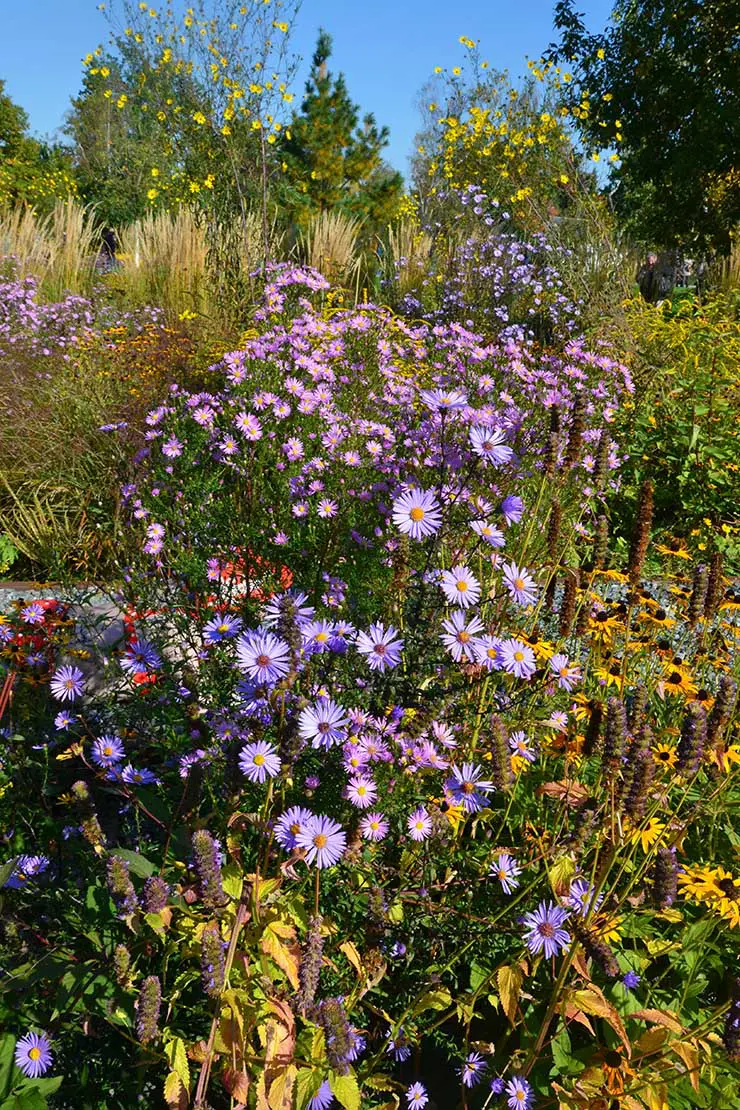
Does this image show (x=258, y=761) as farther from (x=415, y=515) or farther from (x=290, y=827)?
(x=415, y=515)

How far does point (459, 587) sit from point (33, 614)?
61.8 inches

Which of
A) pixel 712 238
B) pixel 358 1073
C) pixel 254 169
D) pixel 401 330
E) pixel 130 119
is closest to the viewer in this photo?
A: pixel 358 1073

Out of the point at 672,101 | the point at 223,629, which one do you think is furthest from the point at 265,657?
the point at 672,101

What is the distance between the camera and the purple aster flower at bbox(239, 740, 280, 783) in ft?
4.01

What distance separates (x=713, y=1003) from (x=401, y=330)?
12.4 ft

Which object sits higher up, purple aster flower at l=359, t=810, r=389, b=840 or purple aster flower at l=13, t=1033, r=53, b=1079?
purple aster flower at l=359, t=810, r=389, b=840

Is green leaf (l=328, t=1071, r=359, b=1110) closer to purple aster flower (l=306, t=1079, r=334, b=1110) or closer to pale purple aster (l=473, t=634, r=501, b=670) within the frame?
purple aster flower (l=306, t=1079, r=334, b=1110)

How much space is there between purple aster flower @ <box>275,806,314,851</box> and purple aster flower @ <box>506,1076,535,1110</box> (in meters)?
0.60

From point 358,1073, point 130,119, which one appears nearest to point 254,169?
point 358,1073

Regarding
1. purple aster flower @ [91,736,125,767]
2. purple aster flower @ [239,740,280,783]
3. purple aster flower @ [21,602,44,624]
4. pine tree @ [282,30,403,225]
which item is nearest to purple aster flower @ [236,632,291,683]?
purple aster flower @ [239,740,280,783]

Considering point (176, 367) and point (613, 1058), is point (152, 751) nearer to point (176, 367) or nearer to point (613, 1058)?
point (613, 1058)

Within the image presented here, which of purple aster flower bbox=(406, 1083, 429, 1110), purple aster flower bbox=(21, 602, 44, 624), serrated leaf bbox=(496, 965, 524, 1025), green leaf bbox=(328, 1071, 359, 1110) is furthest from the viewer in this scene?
purple aster flower bbox=(21, 602, 44, 624)

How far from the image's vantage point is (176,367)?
4938 mm

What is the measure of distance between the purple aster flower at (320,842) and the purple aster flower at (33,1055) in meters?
Result: 0.60
